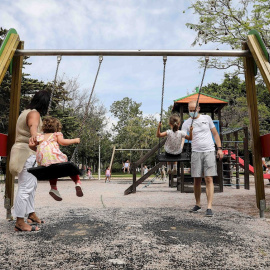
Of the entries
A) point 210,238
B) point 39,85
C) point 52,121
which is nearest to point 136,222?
point 210,238

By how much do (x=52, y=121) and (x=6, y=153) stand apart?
1.02m

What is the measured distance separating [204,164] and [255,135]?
2.88 ft

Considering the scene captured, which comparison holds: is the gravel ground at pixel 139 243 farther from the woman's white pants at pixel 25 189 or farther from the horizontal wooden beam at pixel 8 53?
the horizontal wooden beam at pixel 8 53

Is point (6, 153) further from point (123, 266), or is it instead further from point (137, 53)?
point (123, 266)

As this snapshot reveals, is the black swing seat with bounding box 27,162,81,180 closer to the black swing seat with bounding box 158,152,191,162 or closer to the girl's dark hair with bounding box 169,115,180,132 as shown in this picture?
the black swing seat with bounding box 158,152,191,162

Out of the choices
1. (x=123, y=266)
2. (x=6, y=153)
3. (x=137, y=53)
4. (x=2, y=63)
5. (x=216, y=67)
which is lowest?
(x=123, y=266)

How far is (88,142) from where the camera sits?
98.6 feet

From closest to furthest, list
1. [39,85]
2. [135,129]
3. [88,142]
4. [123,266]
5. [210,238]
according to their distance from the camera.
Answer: [123,266] → [210,238] → [39,85] → [88,142] → [135,129]

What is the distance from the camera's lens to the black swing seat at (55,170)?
338 cm

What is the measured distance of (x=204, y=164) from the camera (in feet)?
16.2

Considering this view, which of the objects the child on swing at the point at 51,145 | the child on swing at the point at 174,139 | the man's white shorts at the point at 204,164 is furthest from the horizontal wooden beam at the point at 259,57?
the child on swing at the point at 51,145

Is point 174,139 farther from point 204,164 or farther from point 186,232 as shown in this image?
point 186,232

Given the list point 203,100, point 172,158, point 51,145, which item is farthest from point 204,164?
point 203,100

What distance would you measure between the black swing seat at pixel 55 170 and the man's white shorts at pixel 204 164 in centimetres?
208
